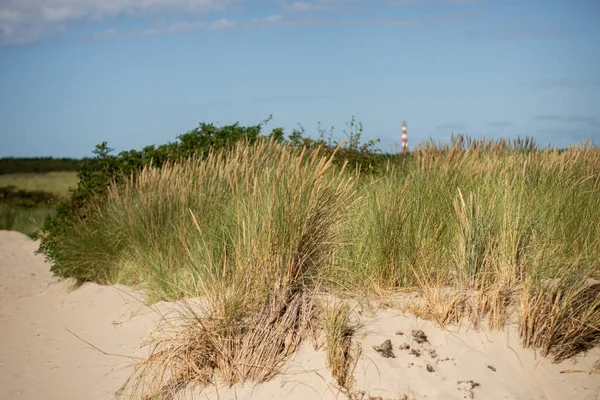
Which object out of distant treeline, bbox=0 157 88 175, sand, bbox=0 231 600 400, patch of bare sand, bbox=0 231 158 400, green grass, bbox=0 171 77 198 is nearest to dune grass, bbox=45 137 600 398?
sand, bbox=0 231 600 400

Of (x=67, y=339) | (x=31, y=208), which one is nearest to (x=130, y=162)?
(x=67, y=339)

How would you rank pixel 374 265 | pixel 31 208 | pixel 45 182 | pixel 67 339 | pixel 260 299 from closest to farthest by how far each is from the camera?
pixel 260 299
pixel 374 265
pixel 67 339
pixel 31 208
pixel 45 182

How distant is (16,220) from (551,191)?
13.7 meters

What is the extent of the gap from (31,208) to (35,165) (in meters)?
21.8

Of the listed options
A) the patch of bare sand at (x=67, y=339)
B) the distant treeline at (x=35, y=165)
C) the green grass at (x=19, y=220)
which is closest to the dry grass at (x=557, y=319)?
the patch of bare sand at (x=67, y=339)

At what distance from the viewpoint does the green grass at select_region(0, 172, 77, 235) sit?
614 inches

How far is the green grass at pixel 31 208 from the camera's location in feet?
51.2

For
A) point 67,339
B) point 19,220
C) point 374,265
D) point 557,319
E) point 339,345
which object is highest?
point 374,265

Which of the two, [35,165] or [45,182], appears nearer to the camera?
[45,182]

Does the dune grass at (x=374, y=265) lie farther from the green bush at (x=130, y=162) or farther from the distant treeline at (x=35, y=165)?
the distant treeline at (x=35, y=165)

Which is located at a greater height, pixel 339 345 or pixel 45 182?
pixel 339 345

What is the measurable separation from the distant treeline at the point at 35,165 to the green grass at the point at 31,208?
17.0 ft

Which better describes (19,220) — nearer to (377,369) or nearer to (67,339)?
(67,339)

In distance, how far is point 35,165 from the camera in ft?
125
